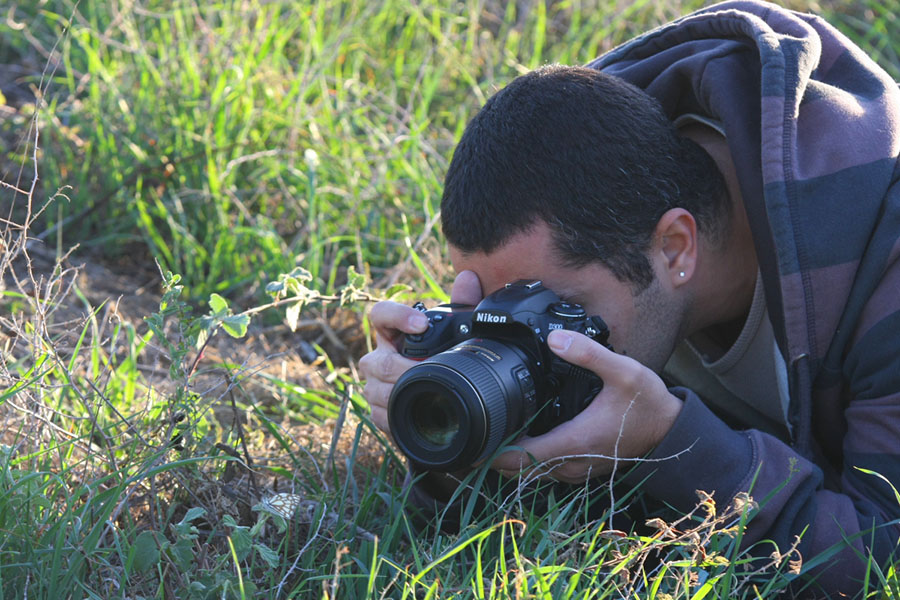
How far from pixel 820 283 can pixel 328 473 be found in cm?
100

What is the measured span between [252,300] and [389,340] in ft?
3.94

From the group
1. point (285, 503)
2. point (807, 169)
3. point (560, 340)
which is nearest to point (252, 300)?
point (285, 503)

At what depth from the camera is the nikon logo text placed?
1.58 m

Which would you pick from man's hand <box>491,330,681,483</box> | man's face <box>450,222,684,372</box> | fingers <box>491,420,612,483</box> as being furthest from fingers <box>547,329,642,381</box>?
man's face <box>450,222,684,372</box>

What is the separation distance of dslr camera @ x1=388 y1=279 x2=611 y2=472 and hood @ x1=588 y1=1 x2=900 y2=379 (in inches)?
14.5

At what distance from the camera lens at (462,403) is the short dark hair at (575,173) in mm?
314

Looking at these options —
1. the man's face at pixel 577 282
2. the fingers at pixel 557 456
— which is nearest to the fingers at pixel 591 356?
the fingers at pixel 557 456

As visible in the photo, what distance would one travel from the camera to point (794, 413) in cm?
182

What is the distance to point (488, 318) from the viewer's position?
159cm

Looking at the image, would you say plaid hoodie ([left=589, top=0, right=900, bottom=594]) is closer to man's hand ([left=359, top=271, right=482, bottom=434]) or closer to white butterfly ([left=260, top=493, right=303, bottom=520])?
man's hand ([left=359, top=271, right=482, bottom=434])

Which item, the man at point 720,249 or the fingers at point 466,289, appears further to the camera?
the fingers at point 466,289

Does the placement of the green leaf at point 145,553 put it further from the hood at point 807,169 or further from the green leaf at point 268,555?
the hood at point 807,169

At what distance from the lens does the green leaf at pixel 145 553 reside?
139 cm

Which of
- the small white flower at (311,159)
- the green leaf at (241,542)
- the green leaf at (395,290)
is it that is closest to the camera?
the green leaf at (241,542)
